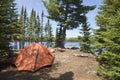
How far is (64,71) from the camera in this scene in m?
18.5


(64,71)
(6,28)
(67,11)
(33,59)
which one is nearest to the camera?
(64,71)

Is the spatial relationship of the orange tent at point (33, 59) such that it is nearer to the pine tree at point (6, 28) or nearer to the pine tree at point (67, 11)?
the pine tree at point (6, 28)

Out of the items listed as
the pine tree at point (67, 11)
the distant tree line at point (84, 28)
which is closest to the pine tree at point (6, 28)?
the distant tree line at point (84, 28)

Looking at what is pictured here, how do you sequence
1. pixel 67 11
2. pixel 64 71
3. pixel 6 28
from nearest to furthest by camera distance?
pixel 64 71
pixel 6 28
pixel 67 11

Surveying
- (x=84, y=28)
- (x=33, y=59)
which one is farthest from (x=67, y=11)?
(x=33, y=59)

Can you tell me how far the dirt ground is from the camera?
17359 mm

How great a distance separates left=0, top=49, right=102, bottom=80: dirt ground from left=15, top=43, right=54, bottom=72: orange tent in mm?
487

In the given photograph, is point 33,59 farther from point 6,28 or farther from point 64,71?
point 6,28

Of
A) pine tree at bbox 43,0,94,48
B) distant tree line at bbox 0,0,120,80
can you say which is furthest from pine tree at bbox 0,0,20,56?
pine tree at bbox 43,0,94,48

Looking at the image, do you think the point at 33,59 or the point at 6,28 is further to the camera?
the point at 33,59

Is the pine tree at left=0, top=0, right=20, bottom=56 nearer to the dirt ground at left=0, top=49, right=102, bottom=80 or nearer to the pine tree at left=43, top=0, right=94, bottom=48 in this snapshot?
the dirt ground at left=0, top=49, right=102, bottom=80

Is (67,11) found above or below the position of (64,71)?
above

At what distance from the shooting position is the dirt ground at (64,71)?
17359 mm

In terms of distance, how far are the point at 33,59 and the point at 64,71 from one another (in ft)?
9.84
